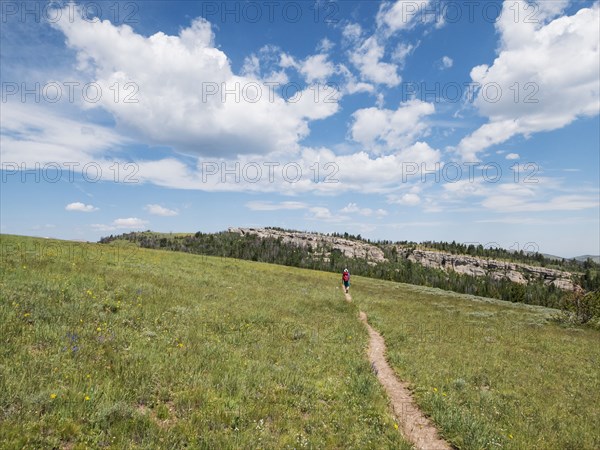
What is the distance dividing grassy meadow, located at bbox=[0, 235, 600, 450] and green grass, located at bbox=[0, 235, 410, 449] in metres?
0.04

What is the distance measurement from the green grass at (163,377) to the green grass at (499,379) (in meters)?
2.25

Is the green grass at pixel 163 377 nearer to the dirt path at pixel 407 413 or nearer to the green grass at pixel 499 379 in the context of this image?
the dirt path at pixel 407 413

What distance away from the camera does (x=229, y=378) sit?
987 cm

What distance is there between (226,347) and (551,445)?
35.4 ft

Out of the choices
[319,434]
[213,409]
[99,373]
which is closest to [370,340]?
[319,434]

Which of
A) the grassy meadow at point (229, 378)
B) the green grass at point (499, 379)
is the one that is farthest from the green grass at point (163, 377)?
the green grass at point (499, 379)

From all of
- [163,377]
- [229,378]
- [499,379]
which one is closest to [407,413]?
[229,378]

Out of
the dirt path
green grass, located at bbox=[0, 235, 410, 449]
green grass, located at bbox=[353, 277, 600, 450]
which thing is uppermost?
green grass, located at bbox=[0, 235, 410, 449]

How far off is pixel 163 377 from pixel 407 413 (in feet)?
24.9

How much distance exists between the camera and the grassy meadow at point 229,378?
716 centimetres

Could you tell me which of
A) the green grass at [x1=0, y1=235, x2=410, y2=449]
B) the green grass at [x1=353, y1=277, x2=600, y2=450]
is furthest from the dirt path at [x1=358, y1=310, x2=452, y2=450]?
the green grass at [x1=0, y1=235, x2=410, y2=449]

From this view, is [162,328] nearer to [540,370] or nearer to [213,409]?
[213,409]

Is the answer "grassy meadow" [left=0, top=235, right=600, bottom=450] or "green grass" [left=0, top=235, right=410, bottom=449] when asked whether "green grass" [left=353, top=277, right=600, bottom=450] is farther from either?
"green grass" [left=0, top=235, right=410, bottom=449]

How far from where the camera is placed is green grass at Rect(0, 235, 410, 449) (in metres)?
6.91
